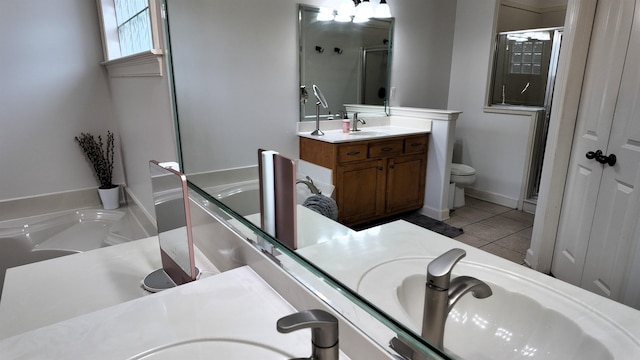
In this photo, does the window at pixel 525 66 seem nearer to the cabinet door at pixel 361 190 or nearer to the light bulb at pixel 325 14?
the cabinet door at pixel 361 190

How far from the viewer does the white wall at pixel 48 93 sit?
2.69 metres

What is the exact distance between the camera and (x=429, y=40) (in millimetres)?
695

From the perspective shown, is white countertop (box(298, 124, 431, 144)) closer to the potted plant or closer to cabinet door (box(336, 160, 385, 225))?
cabinet door (box(336, 160, 385, 225))

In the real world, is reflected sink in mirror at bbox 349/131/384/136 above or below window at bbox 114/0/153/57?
below

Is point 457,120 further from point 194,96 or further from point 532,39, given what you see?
point 194,96

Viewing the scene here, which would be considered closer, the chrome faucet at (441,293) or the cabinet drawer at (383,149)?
the chrome faucet at (441,293)

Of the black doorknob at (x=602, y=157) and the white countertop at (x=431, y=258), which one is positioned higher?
the black doorknob at (x=602, y=157)

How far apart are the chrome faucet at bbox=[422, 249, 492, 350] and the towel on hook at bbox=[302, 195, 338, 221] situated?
0.36 metres

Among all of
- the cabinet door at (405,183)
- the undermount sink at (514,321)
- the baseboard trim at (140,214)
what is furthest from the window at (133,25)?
the undermount sink at (514,321)

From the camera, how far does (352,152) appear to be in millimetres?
832

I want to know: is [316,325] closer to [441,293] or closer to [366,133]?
[441,293]

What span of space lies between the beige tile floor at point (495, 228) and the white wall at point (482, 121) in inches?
0.9

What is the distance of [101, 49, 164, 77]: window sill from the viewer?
5.29 feet

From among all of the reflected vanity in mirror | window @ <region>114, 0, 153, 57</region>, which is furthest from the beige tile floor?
window @ <region>114, 0, 153, 57</region>
